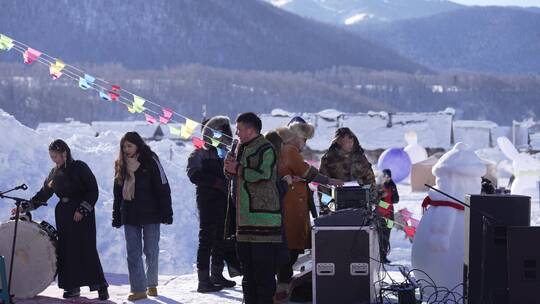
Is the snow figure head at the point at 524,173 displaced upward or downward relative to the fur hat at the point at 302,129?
downward

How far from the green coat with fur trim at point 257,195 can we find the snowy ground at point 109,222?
1695 millimetres

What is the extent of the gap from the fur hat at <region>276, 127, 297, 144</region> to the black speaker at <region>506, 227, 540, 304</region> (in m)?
→ 2.35

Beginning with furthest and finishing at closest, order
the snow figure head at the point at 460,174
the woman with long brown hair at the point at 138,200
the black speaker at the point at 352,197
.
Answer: the snow figure head at the point at 460,174 → the woman with long brown hair at the point at 138,200 → the black speaker at the point at 352,197

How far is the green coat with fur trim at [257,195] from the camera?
775 cm

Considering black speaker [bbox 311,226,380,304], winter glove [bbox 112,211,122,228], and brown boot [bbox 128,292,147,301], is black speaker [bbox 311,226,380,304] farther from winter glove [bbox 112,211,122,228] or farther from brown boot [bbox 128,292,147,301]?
winter glove [bbox 112,211,122,228]

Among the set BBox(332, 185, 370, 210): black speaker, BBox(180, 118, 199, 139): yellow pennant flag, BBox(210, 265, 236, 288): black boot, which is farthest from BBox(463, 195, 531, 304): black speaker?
BBox(180, 118, 199, 139): yellow pennant flag

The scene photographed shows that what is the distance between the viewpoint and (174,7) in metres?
190

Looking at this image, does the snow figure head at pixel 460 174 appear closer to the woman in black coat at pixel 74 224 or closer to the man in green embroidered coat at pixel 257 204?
the man in green embroidered coat at pixel 257 204

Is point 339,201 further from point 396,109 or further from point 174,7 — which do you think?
point 174,7

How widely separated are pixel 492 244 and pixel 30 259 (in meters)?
4.41

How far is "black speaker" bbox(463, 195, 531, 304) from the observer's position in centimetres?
754

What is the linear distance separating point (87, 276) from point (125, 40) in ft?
599

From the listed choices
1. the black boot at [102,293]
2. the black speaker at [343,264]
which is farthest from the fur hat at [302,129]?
the black boot at [102,293]

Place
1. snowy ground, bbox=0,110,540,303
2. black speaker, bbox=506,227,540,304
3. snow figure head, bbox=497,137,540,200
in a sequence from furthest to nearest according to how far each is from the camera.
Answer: snow figure head, bbox=497,137,540,200
snowy ground, bbox=0,110,540,303
black speaker, bbox=506,227,540,304
